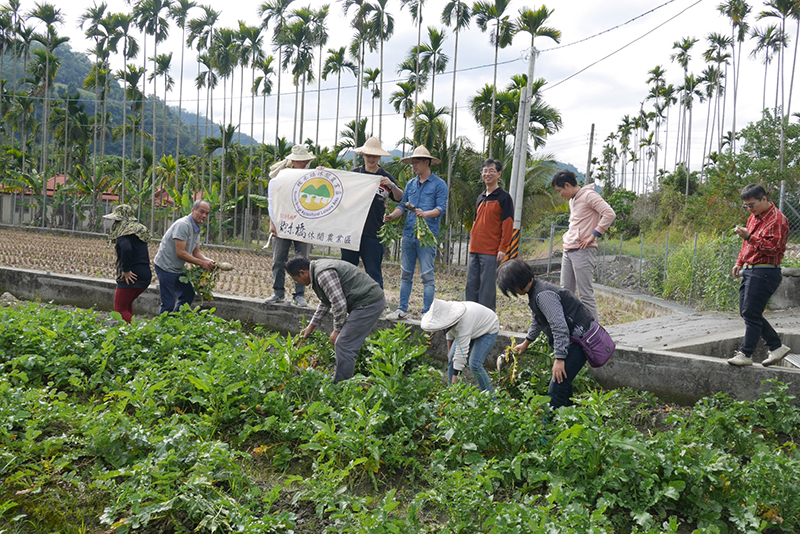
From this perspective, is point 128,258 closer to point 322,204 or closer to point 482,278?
point 322,204

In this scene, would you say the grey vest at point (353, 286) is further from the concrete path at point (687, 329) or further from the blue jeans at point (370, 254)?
the concrete path at point (687, 329)

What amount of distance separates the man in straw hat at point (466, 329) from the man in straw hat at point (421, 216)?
1.59m

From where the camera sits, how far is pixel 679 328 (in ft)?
26.5

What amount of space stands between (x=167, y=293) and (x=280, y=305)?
4.58 ft

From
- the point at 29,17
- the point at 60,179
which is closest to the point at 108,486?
the point at 29,17

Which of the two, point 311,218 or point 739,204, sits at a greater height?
point 739,204

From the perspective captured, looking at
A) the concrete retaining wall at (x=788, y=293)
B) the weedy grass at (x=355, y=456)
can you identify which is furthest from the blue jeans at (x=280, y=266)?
the concrete retaining wall at (x=788, y=293)

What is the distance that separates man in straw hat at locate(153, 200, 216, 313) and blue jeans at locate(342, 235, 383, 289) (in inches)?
67.2

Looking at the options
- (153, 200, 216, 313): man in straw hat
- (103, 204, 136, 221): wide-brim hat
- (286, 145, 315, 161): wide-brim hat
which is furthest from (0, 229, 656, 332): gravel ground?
(286, 145, 315, 161): wide-brim hat

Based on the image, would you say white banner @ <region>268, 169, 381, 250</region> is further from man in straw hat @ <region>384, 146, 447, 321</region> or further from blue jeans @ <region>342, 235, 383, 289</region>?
man in straw hat @ <region>384, 146, 447, 321</region>

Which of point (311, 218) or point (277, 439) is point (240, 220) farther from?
point (277, 439)

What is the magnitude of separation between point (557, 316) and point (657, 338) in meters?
3.60

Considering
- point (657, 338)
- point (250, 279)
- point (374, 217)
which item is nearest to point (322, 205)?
point (374, 217)

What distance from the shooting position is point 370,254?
277 inches
